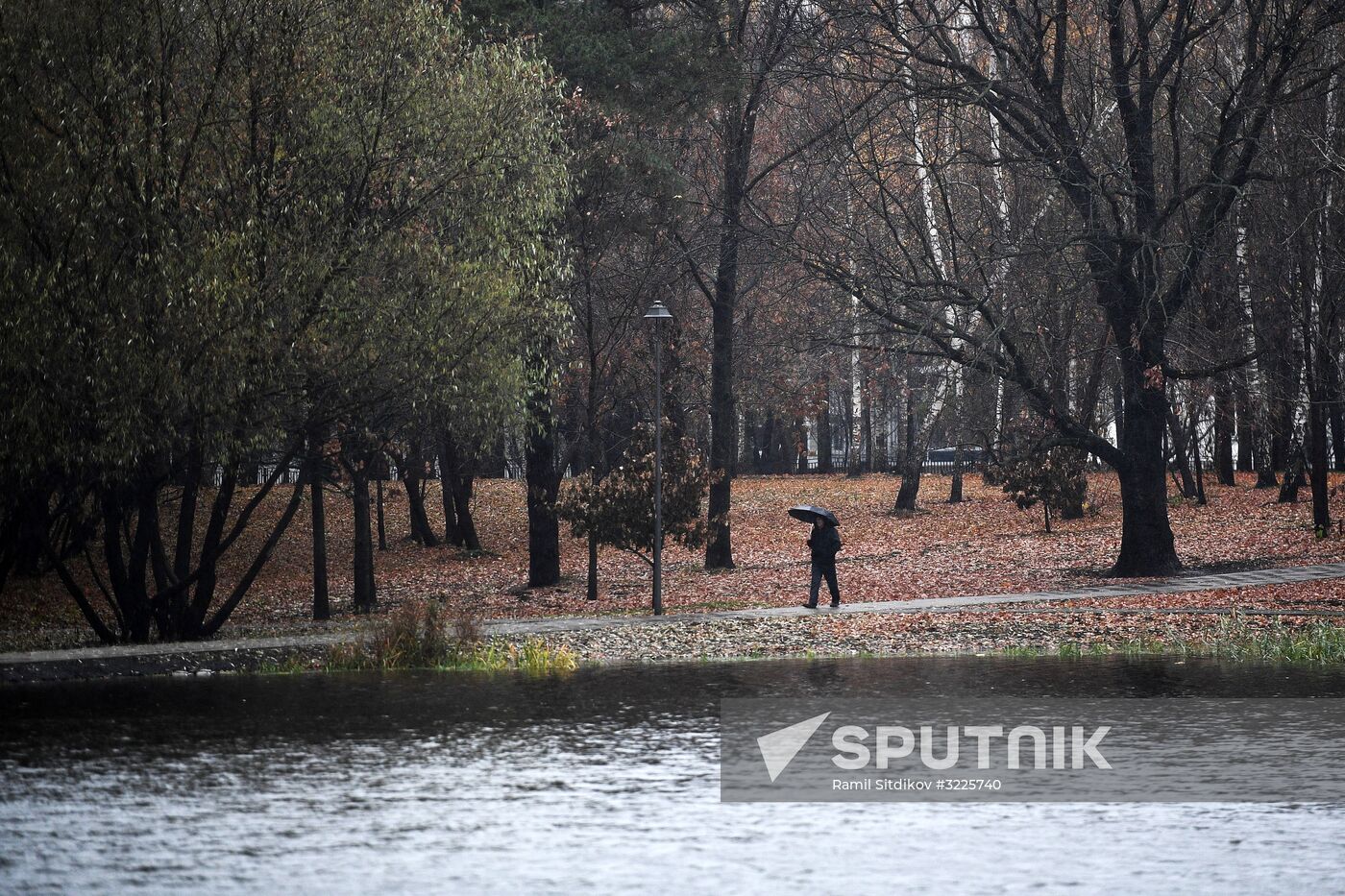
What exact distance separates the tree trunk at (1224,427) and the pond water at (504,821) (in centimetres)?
2186

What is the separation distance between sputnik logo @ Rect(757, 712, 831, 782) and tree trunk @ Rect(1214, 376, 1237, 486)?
1982 centimetres

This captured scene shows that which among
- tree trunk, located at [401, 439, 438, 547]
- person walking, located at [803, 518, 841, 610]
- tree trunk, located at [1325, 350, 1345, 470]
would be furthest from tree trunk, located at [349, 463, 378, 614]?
tree trunk, located at [1325, 350, 1345, 470]

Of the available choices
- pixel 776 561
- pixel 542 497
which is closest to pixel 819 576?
pixel 542 497

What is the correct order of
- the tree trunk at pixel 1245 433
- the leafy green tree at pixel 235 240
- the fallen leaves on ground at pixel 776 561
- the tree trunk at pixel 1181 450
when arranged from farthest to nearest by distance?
1. the tree trunk at pixel 1181 450
2. the tree trunk at pixel 1245 433
3. the fallen leaves on ground at pixel 776 561
4. the leafy green tree at pixel 235 240

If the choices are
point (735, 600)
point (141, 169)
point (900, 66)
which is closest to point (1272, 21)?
point (900, 66)

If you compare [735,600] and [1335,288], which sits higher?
[1335,288]

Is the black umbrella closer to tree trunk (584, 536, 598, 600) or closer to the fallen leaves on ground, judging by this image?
the fallen leaves on ground

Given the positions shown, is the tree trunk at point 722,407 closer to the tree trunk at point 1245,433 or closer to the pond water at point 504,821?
the tree trunk at point 1245,433

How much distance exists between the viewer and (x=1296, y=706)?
46.5 feet

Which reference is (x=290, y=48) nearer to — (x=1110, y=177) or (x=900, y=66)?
(x=900, y=66)

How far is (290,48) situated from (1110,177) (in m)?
15.3

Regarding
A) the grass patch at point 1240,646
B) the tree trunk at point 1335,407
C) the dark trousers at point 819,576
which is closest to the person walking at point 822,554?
the dark trousers at point 819,576

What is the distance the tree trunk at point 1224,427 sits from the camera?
34.5 m

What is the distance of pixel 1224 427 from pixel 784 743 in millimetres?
31476
